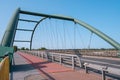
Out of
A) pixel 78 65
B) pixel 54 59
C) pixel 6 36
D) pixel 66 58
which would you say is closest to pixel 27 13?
pixel 6 36

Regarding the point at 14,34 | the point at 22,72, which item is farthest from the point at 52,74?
the point at 14,34

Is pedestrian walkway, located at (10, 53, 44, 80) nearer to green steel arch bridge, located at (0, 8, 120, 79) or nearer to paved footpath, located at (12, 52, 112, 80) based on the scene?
paved footpath, located at (12, 52, 112, 80)

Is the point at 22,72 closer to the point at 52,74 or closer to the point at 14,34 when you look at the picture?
the point at 52,74

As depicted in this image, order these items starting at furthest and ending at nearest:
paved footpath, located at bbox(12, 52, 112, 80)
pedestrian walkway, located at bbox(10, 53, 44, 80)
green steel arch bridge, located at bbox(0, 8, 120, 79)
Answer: green steel arch bridge, located at bbox(0, 8, 120, 79)
pedestrian walkway, located at bbox(10, 53, 44, 80)
paved footpath, located at bbox(12, 52, 112, 80)

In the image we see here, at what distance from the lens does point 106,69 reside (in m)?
8.41

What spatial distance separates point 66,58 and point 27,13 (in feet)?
86.3

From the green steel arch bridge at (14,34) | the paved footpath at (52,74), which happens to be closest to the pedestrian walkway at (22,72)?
the paved footpath at (52,74)

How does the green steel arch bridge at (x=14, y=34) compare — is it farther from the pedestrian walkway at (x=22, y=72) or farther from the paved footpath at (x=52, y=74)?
the paved footpath at (x=52, y=74)

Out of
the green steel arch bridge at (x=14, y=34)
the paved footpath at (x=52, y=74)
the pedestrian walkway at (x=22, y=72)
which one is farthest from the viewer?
the green steel arch bridge at (x=14, y=34)

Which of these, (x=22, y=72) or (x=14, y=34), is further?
(x=14, y=34)

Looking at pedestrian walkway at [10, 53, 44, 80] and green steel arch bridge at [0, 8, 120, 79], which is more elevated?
green steel arch bridge at [0, 8, 120, 79]

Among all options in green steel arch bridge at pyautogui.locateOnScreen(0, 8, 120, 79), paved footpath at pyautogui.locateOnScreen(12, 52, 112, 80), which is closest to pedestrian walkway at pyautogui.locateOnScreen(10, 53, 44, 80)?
paved footpath at pyautogui.locateOnScreen(12, 52, 112, 80)

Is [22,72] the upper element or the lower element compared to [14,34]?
lower

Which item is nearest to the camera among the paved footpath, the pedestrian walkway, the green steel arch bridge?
the paved footpath
